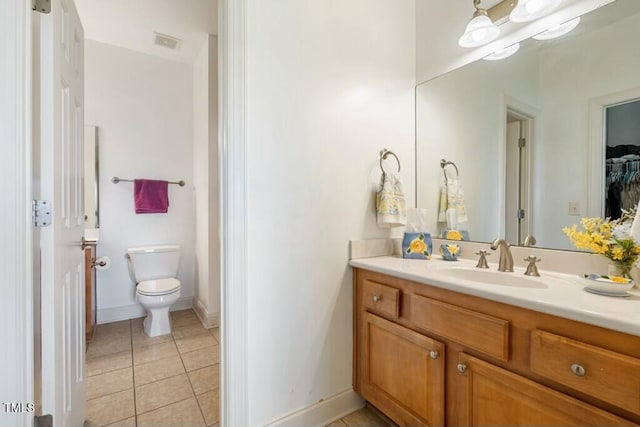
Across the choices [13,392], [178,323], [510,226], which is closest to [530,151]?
[510,226]

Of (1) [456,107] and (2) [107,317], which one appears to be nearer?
(1) [456,107]

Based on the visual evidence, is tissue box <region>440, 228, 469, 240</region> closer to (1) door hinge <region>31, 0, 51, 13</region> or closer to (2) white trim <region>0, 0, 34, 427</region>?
(2) white trim <region>0, 0, 34, 427</region>

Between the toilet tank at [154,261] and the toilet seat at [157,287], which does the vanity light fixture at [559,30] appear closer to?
the toilet seat at [157,287]

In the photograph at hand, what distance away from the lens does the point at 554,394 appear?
84 centimetres

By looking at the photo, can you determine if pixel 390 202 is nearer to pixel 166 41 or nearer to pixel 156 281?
pixel 156 281

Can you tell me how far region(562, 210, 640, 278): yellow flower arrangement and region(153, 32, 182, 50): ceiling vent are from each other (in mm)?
3225

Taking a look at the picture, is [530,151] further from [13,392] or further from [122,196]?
[122,196]

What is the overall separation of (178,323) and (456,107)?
2877mm

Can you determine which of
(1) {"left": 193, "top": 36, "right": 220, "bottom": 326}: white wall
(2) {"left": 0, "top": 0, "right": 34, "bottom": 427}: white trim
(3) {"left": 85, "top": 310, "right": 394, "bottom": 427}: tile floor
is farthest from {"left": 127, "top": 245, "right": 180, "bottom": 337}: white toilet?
(2) {"left": 0, "top": 0, "right": 34, "bottom": 427}: white trim

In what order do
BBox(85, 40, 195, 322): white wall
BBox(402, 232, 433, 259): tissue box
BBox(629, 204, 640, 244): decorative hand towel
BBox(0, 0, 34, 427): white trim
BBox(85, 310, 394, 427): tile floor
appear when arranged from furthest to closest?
1. BBox(85, 40, 195, 322): white wall
2. BBox(402, 232, 433, 259): tissue box
3. BBox(85, 310, 394, 427): tile floor
4. BBox(629, 204, 640, 244): decorative hand towel
5. BBox(0, 0, 34, 427): white trim

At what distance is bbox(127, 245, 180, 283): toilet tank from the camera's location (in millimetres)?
2666

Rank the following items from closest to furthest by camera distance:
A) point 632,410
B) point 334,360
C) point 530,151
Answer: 1. point 632,410
2. point 530,151
3. point 334,360

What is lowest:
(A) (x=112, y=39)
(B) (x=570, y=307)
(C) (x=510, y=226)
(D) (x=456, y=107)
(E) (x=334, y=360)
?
(E) (x=334, y=360)

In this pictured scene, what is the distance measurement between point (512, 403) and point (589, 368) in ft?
0.91
